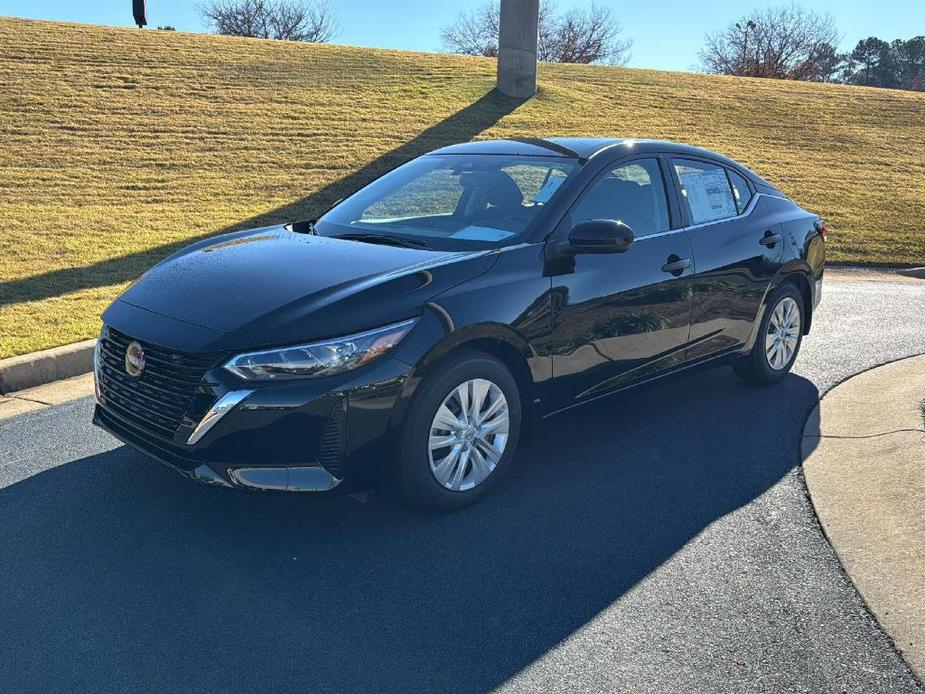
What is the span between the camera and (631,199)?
198 inches

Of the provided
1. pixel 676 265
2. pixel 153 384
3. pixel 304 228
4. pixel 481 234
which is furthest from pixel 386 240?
pixel 676 265

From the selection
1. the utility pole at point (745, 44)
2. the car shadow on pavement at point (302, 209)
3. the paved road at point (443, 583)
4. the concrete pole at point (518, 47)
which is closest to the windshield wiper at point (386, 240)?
the paved road at point (443, 583)

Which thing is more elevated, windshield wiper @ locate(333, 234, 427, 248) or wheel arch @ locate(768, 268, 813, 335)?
windshield wiper @ locate(333, 234, 427, 248)

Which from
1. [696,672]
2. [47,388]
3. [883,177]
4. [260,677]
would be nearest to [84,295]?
[47,388]

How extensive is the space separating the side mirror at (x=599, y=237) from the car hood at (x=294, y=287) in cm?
46

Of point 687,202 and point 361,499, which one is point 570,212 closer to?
point 687,202

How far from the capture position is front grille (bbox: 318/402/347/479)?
142 inches

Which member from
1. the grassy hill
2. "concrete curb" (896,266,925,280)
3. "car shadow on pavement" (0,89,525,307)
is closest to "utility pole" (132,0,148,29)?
the grassy hill

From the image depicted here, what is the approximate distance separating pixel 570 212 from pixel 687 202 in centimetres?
107

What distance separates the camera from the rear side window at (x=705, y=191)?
538 centimetres

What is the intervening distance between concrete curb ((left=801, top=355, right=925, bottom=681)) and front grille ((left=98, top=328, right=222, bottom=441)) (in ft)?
9.27

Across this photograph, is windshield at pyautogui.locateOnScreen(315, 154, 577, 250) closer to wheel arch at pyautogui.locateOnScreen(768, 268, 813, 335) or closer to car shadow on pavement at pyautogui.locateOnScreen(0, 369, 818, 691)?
car shadow on pavement at pyautogui.locateOnScreen(0, 369, 818, 691)

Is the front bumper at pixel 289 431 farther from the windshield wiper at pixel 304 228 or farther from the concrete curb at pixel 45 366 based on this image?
the concrete curb at pixel 45 366

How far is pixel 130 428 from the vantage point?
397 centimetres
